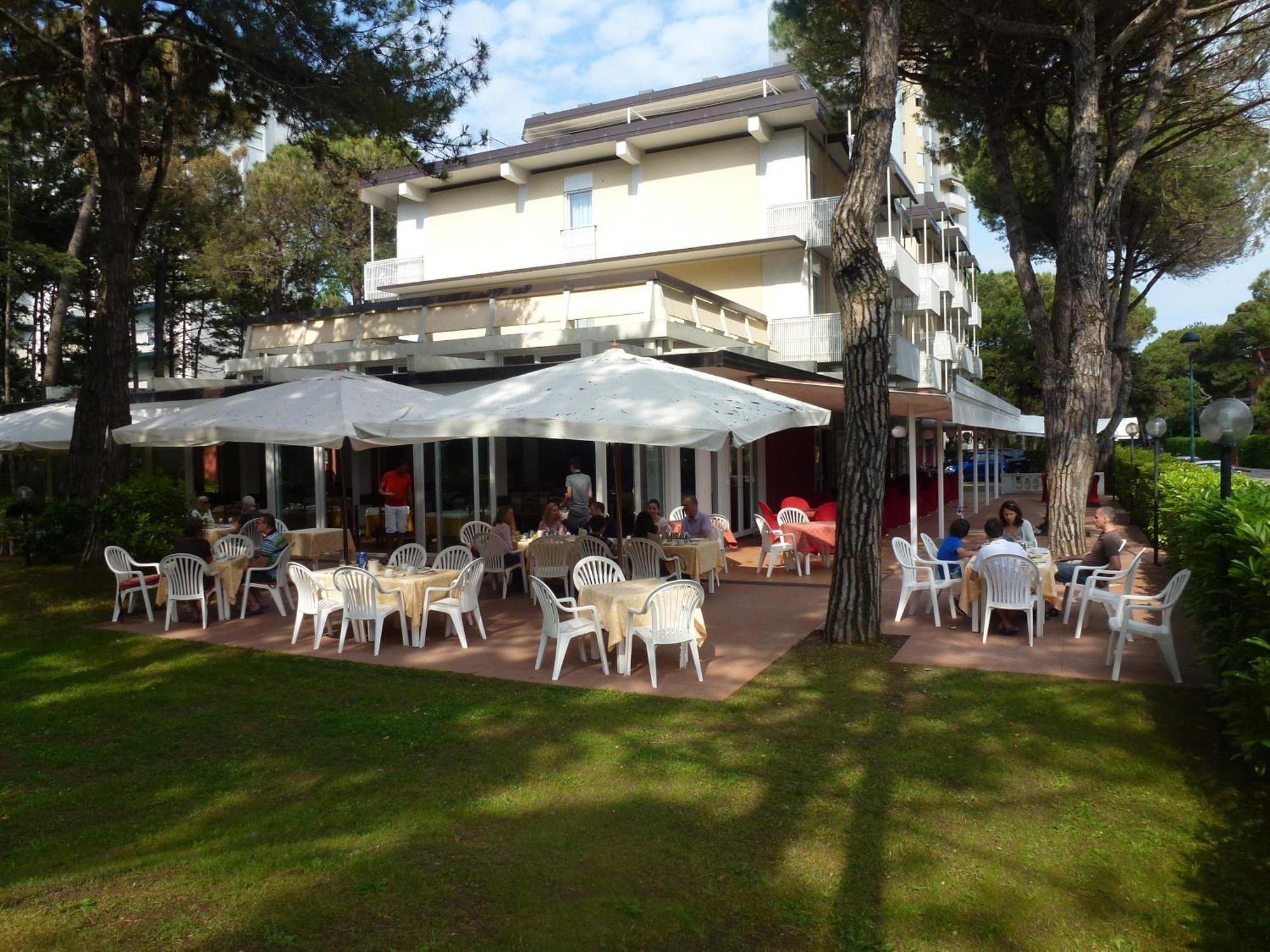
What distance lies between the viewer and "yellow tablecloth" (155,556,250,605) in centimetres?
905

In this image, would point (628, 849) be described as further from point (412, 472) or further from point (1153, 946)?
point (412, 472)

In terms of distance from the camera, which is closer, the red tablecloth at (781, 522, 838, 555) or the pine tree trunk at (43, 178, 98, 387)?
the red tablecloth at (781, 522, 838, 555)

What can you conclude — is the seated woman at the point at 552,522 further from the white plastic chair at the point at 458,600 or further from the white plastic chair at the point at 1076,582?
the white plastic chair at the point at 1076,582

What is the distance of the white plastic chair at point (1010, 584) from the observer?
7.62 meters

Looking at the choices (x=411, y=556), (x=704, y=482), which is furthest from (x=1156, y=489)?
(x=411, y=556)

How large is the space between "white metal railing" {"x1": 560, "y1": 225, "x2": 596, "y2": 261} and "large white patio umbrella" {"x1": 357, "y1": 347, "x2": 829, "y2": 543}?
14276 mm

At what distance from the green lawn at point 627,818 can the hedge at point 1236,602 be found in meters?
0.47

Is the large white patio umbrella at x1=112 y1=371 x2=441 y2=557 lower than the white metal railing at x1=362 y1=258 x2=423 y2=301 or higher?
lower

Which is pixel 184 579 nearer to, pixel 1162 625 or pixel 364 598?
pixel 364 598

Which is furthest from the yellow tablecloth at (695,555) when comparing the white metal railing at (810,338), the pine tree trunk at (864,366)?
the white metal railing at (810,338)

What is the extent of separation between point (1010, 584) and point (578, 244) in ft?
55.9

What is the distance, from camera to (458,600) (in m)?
8.06

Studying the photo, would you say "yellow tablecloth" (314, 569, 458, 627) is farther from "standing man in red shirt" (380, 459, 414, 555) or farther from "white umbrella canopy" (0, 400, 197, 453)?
"white umbrella canopy" (0, 400, 197, 453)

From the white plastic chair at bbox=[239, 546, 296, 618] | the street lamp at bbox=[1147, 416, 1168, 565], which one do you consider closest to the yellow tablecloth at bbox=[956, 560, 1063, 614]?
the street lamp at bbox=[1147, 416, 1168, 565]
